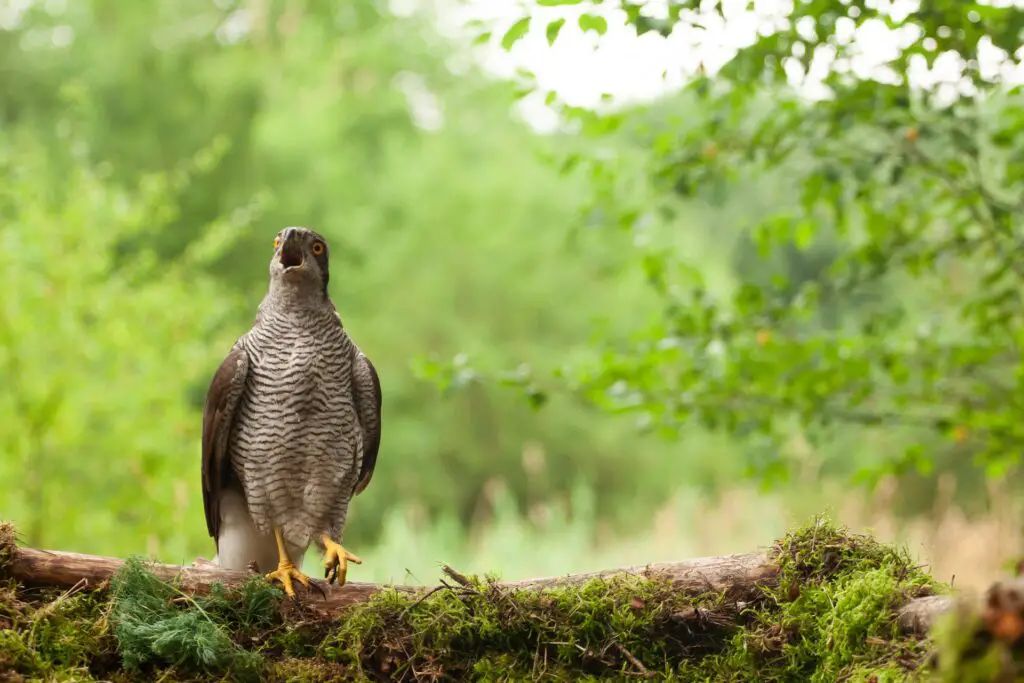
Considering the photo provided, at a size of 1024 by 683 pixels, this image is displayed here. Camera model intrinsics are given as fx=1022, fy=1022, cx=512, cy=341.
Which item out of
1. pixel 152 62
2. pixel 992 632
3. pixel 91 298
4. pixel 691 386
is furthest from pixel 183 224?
pixel 992 632

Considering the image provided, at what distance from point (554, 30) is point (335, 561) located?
1.91m

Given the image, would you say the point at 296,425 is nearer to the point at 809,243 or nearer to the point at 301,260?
the point at 301,260

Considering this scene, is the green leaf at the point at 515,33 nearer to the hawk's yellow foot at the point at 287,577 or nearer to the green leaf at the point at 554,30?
the green leaf at the point at 554,30

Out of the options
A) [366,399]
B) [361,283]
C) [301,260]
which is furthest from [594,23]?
[361,283]

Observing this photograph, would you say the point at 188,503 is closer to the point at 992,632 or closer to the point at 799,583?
the point at 799,583

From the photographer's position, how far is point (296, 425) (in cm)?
348

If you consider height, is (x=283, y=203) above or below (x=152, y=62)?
below

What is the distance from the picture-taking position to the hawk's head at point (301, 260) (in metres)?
3.47

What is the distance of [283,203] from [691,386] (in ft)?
41.6

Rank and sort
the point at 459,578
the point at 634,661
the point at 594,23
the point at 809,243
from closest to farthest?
A: the point at 634,661 → the point at 459,578 → the point at 594,23 → the point at 809,243

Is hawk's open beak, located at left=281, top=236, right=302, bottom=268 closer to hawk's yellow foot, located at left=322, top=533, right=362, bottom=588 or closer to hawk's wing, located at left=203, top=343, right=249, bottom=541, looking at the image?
hawk's wing, located at left=203, top=343, right=249, bottom=541

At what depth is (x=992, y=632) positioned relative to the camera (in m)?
1.53

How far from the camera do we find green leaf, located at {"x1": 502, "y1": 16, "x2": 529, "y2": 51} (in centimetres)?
349

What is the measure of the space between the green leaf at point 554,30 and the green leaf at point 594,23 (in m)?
0.07
